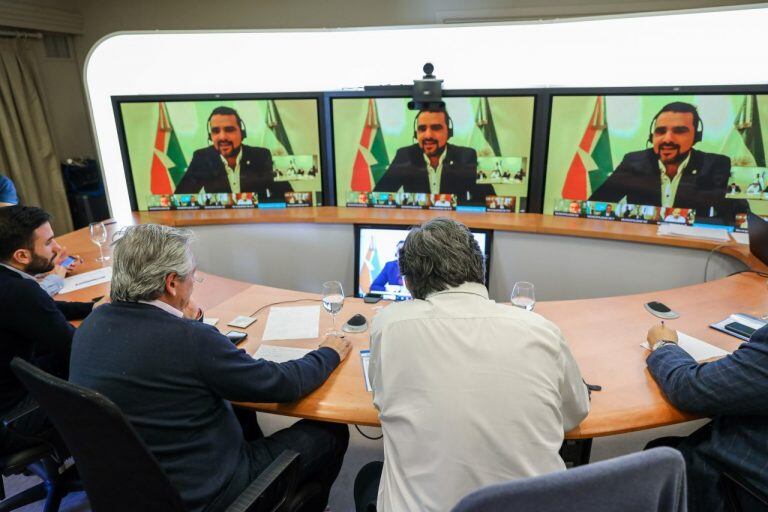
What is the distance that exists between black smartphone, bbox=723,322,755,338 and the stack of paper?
0.83 metres

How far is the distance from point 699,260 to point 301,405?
2198 mm

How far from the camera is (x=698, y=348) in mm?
1580

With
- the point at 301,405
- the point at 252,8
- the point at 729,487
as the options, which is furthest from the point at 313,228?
the point at 252,8

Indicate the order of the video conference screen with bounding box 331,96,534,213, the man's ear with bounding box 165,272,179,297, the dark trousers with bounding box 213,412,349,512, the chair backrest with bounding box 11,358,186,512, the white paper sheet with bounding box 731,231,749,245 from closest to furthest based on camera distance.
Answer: the chair backrest with bounding box 11,358,186,512 → the man's ear with bounding box 165,272,179,297 → the dark trousers with bounding box 213,412,349,512 → the white paper sheet with bounding box 731,231,749,245 → the video conference screen with bounding box 331,96,534,213

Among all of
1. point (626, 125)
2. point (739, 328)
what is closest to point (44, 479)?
point (739, 328)

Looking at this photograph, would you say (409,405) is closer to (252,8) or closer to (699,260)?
(699,260)

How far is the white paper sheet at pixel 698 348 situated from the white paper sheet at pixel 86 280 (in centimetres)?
239

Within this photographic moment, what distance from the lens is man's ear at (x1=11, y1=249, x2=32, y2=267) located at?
5.52ft

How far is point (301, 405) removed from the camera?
1.36 meters

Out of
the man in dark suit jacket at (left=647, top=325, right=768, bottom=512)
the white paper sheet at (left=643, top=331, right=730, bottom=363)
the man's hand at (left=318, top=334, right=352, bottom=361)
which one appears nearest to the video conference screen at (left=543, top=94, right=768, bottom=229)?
the white paper sheet at (left=643, top=331, right=730, bottom=363)

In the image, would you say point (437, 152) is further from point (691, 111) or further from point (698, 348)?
point (698, 348)

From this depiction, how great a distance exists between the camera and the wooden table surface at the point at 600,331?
1.31 meters

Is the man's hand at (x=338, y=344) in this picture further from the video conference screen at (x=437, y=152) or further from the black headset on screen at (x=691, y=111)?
the black headset on screen at (x=691, y=111)

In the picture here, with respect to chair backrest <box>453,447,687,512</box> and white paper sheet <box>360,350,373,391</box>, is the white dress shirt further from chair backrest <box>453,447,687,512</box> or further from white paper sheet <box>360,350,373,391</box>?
white paper sheet <box>360,350,373,391</box>
